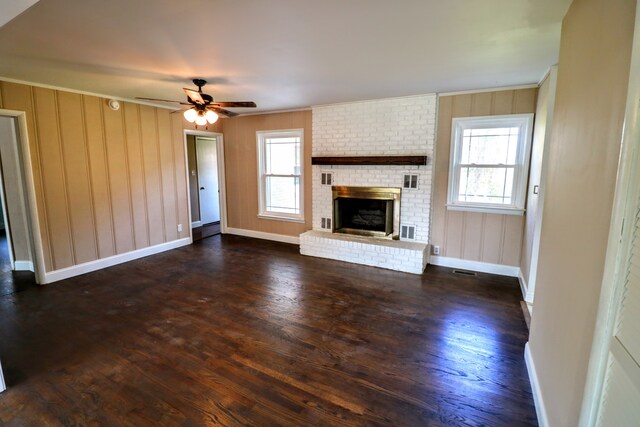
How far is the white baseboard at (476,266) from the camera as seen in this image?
13.5ft

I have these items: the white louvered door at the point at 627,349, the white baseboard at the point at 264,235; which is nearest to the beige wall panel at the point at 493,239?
the white baseboard at the point at 264,235

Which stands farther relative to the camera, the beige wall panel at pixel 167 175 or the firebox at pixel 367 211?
the beige wall panel at pixel 167 175

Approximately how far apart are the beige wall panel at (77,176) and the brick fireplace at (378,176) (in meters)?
3.18

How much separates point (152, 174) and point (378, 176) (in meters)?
3.79

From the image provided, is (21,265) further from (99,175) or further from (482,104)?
(482,104)

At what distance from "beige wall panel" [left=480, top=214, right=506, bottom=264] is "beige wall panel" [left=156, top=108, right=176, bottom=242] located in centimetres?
518

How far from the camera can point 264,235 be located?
6164 mm

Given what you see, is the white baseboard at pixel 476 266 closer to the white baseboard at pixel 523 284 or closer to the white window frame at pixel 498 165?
the white baseboard at pixel 523 284

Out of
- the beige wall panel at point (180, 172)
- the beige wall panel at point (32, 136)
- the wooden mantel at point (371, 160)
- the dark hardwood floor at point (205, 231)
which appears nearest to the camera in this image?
the beige wall panel at point (32, 136)

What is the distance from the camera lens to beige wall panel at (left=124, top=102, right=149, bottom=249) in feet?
15.2

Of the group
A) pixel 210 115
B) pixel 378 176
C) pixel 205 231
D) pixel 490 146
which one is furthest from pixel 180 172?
pixel 490 146

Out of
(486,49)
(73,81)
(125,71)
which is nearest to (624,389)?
(486,49)

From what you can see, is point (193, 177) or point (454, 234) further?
point (193, 177)

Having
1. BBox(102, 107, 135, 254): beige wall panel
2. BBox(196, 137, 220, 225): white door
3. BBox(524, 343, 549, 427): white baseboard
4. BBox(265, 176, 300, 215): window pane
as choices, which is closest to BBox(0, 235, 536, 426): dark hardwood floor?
BBox(524, 343, 549, 427): white baseboard
